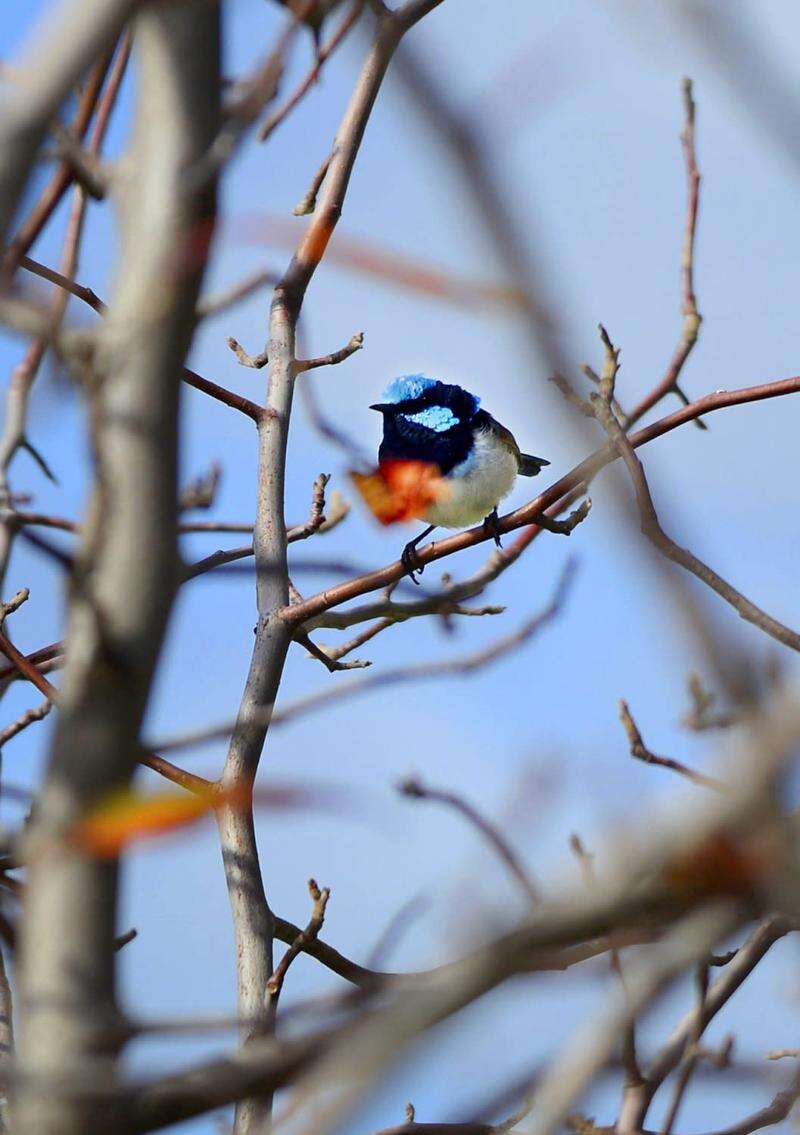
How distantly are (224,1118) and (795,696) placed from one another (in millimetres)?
1963

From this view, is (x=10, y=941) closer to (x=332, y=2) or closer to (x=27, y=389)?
(x=332, y=2)

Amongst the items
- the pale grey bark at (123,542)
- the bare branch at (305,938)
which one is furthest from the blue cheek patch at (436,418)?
the pale grey bark at (123,542)

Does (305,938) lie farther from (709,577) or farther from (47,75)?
(47,75)

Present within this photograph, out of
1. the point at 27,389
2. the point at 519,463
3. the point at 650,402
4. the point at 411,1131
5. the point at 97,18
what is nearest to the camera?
the point at 97,18

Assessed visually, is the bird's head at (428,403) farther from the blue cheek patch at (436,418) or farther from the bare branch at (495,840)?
the bare branch at (495,840)

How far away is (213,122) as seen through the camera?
98cm

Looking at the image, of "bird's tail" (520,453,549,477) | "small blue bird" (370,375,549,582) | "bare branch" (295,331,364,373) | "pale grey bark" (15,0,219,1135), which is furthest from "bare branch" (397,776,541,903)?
"bird's tail" (520,453,549,477)

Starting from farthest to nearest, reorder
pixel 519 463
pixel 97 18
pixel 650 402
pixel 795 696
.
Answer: pixel 519 463
pixel 650 402
pixel 97 18
pixel 795 696

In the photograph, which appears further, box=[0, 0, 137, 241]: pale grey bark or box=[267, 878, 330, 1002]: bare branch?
box=[267, 878, 330, 1002]: bare branch

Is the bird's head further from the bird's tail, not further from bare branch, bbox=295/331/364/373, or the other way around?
bare branch, bbox=295/331/364/373

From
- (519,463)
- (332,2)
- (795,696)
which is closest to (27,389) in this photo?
(332,2)

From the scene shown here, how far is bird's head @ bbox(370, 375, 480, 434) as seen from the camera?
496 cm

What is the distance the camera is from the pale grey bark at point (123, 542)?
898 millimetres

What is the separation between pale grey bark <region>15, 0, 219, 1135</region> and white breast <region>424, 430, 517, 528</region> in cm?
356
